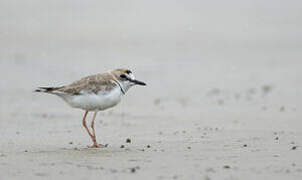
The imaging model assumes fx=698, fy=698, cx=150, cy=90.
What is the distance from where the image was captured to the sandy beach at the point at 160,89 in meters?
6.38

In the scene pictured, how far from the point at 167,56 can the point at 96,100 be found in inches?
322

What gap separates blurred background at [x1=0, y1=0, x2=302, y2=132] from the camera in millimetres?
10445

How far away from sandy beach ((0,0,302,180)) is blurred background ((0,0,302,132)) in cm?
3

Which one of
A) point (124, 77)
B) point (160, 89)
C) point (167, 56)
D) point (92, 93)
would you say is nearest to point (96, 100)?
point (92, 93)

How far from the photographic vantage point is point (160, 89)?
12.4 meters

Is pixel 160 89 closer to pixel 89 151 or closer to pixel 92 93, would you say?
pixel 92 93

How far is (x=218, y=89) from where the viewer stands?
476 inches

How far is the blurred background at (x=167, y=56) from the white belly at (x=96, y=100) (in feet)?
6.46

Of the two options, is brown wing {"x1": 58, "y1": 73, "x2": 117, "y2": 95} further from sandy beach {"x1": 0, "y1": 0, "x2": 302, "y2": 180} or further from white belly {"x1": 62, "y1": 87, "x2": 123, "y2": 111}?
sandy beach {"x1": 0, "y1": 0, "x2": 302, "y2": 180}

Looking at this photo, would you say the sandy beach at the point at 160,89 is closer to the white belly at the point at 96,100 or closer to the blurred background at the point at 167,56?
the blurred background at the point at 167,56

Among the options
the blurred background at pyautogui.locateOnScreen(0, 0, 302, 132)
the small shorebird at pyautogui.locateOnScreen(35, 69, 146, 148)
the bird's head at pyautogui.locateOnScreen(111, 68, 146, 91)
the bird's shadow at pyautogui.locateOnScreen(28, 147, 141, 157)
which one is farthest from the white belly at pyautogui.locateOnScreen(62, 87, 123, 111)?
the blurred background at pyautogui.locateOnScreen(0, 0, 302, 132)

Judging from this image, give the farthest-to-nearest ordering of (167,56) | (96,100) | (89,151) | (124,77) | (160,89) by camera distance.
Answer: (167,56), (160,89), (124,77), (96,100), (89,151)

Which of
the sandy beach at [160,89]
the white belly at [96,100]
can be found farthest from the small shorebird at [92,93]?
the sandy beach at [160,89]

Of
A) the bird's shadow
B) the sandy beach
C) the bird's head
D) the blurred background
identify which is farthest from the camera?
the blurred background
